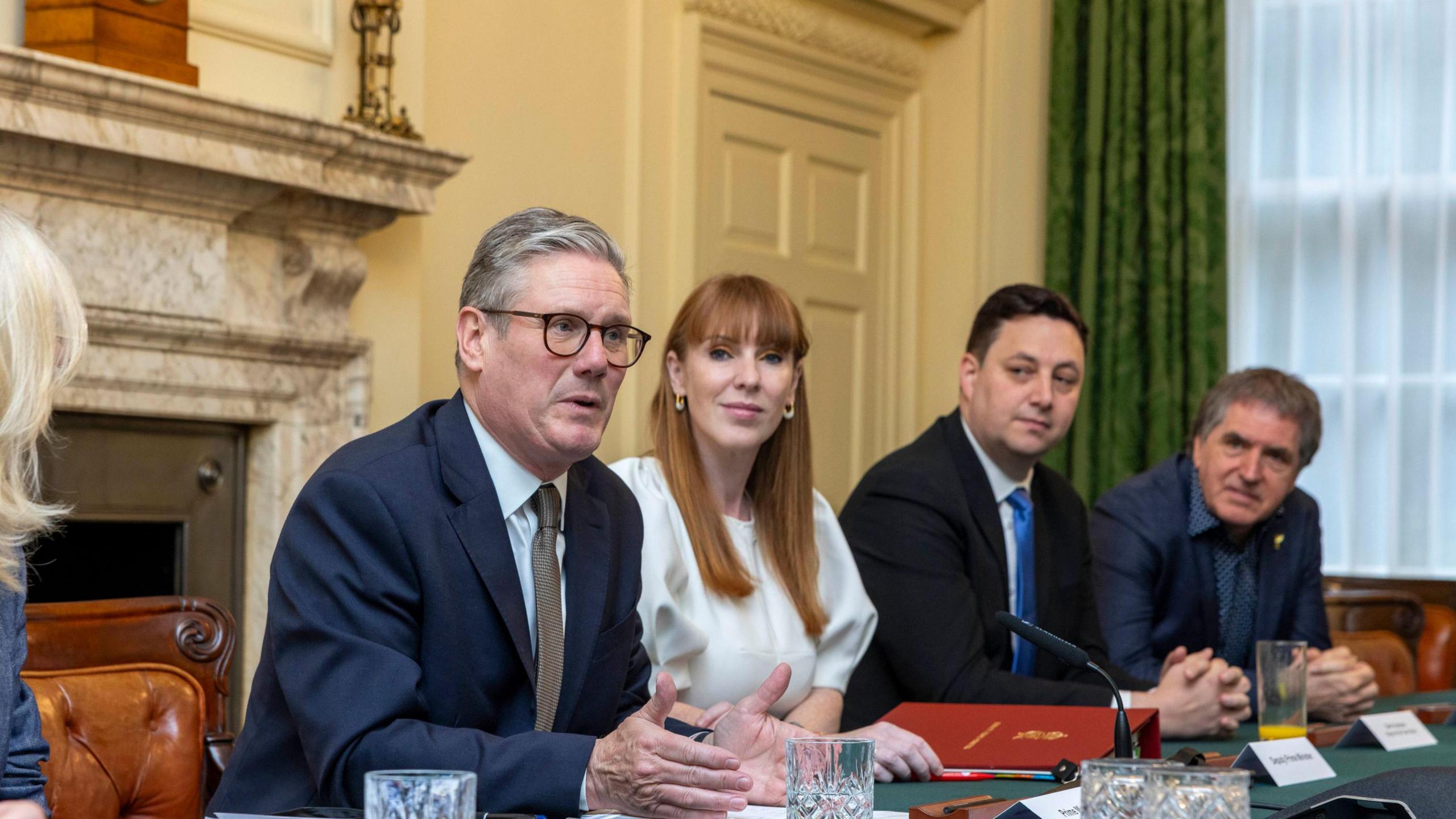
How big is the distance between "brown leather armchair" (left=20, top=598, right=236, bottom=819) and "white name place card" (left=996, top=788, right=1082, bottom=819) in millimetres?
991

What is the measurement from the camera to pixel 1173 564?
2996mm

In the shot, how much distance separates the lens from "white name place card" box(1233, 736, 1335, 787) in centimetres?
183

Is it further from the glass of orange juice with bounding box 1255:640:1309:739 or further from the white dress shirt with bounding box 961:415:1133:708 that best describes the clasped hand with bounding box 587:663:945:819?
the white dress shirt with bounding box 961:415:1133:708

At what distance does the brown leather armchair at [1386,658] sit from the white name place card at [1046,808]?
6.59ft

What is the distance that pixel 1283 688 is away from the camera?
2.29 metres

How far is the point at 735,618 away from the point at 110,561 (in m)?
1.41

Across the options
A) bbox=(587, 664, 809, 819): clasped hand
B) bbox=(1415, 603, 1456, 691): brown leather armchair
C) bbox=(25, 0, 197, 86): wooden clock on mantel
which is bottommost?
bbox=(1415, 603, 1456, 691): brown leather armchair

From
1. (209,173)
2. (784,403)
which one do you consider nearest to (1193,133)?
(784,403)

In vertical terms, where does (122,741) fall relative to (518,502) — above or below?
below

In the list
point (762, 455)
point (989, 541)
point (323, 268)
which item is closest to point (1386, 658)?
point (989, 541)

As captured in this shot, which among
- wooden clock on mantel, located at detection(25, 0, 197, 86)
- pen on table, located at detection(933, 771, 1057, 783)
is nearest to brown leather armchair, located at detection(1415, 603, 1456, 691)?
pen on table, located at detection(933, 771, 1057, 783)

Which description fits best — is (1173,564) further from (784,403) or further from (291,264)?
(291,264)

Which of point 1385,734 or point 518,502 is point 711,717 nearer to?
point 518,502

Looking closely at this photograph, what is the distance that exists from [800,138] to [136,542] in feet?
8.33
